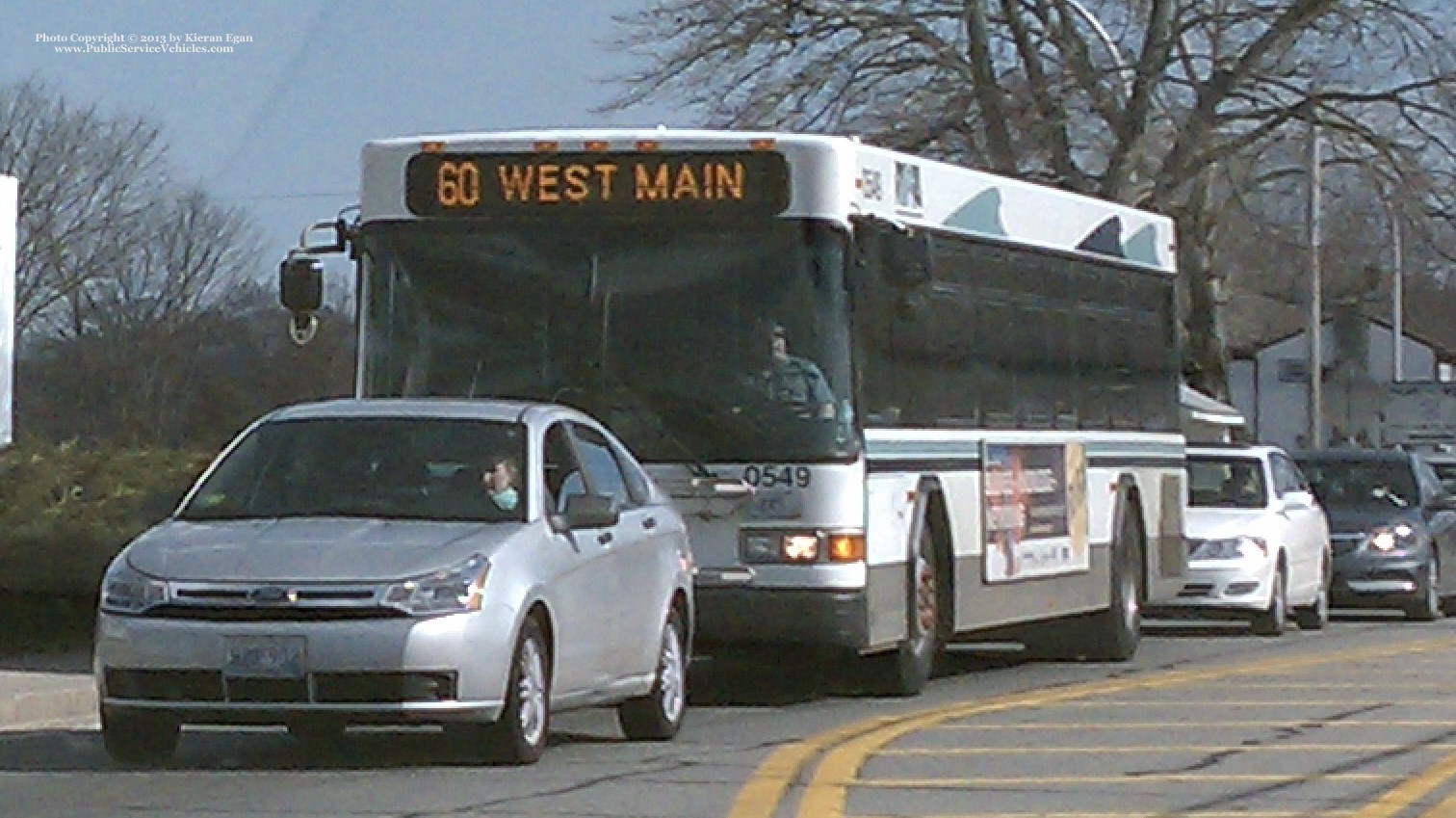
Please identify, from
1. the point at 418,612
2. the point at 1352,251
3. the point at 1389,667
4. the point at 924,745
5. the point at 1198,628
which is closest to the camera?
the point at 418,612

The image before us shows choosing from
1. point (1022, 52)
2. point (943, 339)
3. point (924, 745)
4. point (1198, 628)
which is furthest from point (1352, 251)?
point (924, 745)

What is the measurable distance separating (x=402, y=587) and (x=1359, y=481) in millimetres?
19733

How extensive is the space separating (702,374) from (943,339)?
2.22 metres

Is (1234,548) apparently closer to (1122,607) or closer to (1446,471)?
(1122,607)

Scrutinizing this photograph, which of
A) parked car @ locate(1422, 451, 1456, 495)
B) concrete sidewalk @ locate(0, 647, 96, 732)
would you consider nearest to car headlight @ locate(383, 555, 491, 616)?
concrete sidewalk @ locate(0, 647, 96, 732)

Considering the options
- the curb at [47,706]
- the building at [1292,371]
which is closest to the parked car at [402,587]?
the curb at [47,706]

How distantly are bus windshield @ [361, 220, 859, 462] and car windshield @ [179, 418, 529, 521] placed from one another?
2641mm

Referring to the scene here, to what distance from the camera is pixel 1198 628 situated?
26844 mm

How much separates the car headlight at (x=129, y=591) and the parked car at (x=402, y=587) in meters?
0.01

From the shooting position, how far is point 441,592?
11812 mm

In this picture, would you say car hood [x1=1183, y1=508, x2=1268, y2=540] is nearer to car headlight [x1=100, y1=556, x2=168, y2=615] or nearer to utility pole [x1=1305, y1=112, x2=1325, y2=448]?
car headlight [x1=100, y1=556, x2=168, y2=615]

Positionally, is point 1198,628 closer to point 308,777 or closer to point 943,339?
point 943,339

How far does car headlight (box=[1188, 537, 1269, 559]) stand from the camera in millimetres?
25047

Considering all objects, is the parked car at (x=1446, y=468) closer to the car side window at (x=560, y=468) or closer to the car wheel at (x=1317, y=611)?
the car wheel at (x=1317, y=611)
